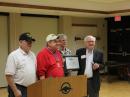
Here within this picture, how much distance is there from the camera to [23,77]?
2.82 metres

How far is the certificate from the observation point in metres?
3.59

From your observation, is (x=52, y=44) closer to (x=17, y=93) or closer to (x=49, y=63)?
(x=49, y=63)

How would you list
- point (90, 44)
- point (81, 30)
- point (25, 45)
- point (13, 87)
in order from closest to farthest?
point (13, 87)
point (25, 45)
point (90, 44)
point (81, 30)

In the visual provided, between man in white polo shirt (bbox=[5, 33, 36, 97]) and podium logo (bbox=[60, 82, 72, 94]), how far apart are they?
65cm

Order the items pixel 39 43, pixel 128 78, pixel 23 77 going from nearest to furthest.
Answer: pixel 23 77
pixel 39 43
pixel 128 78

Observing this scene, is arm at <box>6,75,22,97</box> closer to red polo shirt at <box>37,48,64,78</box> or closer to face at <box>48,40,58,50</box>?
red polo shirt at <box>37,48,64,78</box>

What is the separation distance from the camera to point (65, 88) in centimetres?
232

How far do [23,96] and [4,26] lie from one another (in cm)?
509

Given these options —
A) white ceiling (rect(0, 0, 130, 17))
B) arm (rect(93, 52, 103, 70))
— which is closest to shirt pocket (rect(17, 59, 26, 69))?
arm (rect(93, 52, 103, 70))

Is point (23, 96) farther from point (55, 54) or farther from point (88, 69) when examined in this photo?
point (88, 69)

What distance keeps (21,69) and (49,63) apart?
318mm

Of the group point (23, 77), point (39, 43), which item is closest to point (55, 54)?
point (23, 77)

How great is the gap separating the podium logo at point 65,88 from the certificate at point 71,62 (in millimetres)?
1235

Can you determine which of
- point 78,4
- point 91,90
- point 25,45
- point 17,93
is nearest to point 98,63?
point 91,90
